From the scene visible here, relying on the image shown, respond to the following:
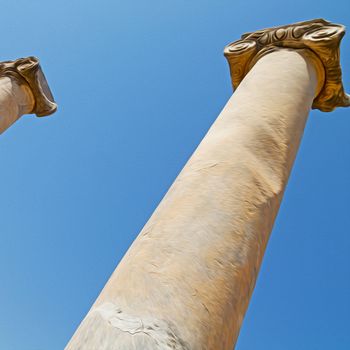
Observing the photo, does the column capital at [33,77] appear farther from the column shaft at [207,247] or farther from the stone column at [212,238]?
the column shaft at [207,247]

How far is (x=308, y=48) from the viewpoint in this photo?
2797 centimetres

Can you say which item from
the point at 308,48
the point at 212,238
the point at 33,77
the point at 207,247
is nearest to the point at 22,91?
the point at 33,77

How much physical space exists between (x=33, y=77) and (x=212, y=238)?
118ft

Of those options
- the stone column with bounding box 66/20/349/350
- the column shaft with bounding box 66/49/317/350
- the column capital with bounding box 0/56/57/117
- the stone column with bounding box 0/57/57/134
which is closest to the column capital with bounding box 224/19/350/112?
the stone column with bounding box 66/20/349/350

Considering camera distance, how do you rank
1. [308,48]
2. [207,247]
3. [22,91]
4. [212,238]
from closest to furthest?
1. [207,247]
2. [212,238]
3. [308,48]
4. [22,91]

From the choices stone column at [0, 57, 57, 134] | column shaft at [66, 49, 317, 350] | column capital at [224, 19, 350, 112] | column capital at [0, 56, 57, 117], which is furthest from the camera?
column capital at [0, 56, 57, 117]

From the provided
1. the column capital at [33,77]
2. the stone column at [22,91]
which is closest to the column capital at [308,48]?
the stone column at [22,91]

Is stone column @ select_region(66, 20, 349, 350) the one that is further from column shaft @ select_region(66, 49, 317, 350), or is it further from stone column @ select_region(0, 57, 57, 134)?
stone column @ select_region(0, 57, 57, 134)

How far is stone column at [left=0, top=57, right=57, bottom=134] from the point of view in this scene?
40494mm

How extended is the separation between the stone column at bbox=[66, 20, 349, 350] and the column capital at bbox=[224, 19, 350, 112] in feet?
15.3

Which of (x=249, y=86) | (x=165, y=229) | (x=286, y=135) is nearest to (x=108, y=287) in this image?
(x=165, y=229)

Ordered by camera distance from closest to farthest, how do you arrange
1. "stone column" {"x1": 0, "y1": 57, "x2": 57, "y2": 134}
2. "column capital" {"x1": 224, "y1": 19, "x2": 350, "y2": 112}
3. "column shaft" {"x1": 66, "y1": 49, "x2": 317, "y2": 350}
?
1. "column shaft" {"x1": 66, "y1": 49, "x2": 317, "y2": 350}
2. "column capital" {"x1": 224, "y1": 19, "x2": 350, "y2": 112}
3. "stone column" {"x1": 0, "y1": 57, "x2": 57, "y2": 134}

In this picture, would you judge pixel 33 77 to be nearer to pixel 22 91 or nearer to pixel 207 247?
pixel 22 91

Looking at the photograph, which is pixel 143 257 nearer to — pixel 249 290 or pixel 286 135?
pixel 249 290
